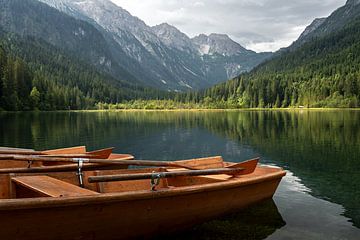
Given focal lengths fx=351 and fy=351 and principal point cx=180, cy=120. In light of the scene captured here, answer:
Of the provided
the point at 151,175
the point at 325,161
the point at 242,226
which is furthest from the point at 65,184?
the point at 325,161

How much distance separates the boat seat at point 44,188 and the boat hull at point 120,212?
540 mm

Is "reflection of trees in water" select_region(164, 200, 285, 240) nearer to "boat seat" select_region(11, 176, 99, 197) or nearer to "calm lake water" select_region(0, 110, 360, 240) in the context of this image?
"calm lake water" select_region(0, 110, 360, 240)

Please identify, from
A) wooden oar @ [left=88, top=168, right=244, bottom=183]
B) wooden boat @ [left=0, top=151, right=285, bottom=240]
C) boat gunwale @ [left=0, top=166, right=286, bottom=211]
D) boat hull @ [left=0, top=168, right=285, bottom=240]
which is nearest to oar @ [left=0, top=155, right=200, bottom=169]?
wooden boat @ [left=0, top=151, right=285, bottom=240]

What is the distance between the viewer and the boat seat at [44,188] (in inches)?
373

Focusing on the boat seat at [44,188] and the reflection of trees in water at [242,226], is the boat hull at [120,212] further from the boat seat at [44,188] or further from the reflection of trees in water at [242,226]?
the boat seat at [44,188]

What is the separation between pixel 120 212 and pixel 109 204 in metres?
0.55

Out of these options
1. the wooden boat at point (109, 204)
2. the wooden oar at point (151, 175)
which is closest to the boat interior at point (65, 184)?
the wooden boat at point (109, 204)

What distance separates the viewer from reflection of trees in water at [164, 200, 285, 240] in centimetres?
1205

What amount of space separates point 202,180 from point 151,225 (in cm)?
408

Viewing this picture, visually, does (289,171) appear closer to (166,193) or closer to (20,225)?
(166,193)

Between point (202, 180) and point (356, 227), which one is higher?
point (202, 180)

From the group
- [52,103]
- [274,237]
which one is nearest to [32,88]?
[52,103]

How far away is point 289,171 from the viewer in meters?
23.6

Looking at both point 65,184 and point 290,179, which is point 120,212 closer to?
point 65,184
